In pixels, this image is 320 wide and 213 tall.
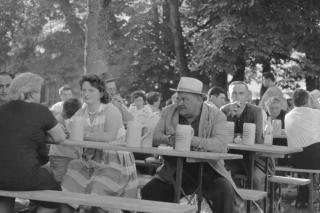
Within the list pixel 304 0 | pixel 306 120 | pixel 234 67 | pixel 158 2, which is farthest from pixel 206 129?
pixel 158 2

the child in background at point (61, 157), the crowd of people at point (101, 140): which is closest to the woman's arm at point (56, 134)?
the crowd of people at point (101, 140)

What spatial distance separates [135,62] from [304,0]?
649 cm

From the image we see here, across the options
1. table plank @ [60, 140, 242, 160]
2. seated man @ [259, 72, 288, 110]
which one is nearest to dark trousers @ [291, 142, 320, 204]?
seated man @ [259, 72, 288, 110]

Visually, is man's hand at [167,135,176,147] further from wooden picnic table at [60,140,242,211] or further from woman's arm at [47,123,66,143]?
woman's arm at [47,123,66,143]

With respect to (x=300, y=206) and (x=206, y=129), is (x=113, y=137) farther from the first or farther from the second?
(x=300, y=206)

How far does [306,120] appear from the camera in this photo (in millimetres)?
8602

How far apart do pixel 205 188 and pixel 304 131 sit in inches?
129

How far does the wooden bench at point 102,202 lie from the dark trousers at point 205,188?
2.42 ft

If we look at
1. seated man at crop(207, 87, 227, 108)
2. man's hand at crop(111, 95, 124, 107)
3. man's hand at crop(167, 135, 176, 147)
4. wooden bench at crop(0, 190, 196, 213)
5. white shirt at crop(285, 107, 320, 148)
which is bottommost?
wooden bench at crop(0, 190, 196, 213)

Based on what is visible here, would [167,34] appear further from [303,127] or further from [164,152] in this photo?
[164,152]

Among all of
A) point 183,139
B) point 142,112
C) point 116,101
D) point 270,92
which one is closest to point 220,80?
point 270,92

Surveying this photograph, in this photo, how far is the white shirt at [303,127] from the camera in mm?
8562

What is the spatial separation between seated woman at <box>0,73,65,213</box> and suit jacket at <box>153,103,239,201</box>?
1.21 m

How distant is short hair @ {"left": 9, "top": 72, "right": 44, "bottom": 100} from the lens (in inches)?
197
